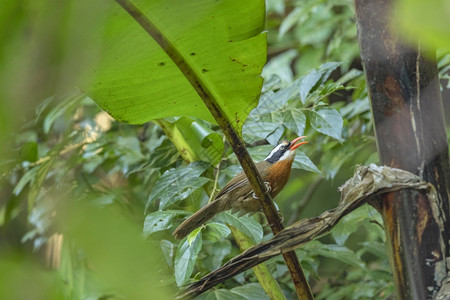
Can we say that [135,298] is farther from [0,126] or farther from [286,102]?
[286,102]

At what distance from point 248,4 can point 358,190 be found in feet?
1.30

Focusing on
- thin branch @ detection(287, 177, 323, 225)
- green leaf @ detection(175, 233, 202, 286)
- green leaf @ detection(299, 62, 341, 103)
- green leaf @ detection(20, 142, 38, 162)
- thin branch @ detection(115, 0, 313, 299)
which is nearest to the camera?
thin branch @ detection(115, 0, 313, 299)

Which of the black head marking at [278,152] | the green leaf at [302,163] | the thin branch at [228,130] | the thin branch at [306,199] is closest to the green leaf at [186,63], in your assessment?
the thin branch at [228,130]

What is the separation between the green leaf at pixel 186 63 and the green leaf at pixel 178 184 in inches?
12.3

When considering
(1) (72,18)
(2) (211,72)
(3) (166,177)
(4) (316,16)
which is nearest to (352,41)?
(4) (316,16)

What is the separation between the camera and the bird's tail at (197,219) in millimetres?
1519

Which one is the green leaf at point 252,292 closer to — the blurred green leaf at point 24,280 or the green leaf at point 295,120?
the green leaf at point 295,120

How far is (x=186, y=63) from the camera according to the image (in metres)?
0.97

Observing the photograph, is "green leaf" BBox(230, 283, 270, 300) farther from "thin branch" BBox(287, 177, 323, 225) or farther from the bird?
"thin branch" BBox(287, 177, 323, 225)

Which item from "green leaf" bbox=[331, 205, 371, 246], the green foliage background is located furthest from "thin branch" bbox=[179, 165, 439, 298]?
"green leaf" bbox=[331, 205, 371, 246]

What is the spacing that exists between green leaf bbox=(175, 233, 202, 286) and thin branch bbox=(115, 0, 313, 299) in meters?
0.29

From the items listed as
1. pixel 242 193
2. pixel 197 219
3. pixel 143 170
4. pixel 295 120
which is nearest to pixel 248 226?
pixel 197 219

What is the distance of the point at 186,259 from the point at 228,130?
477 mm

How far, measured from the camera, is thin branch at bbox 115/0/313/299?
0.86 meters
